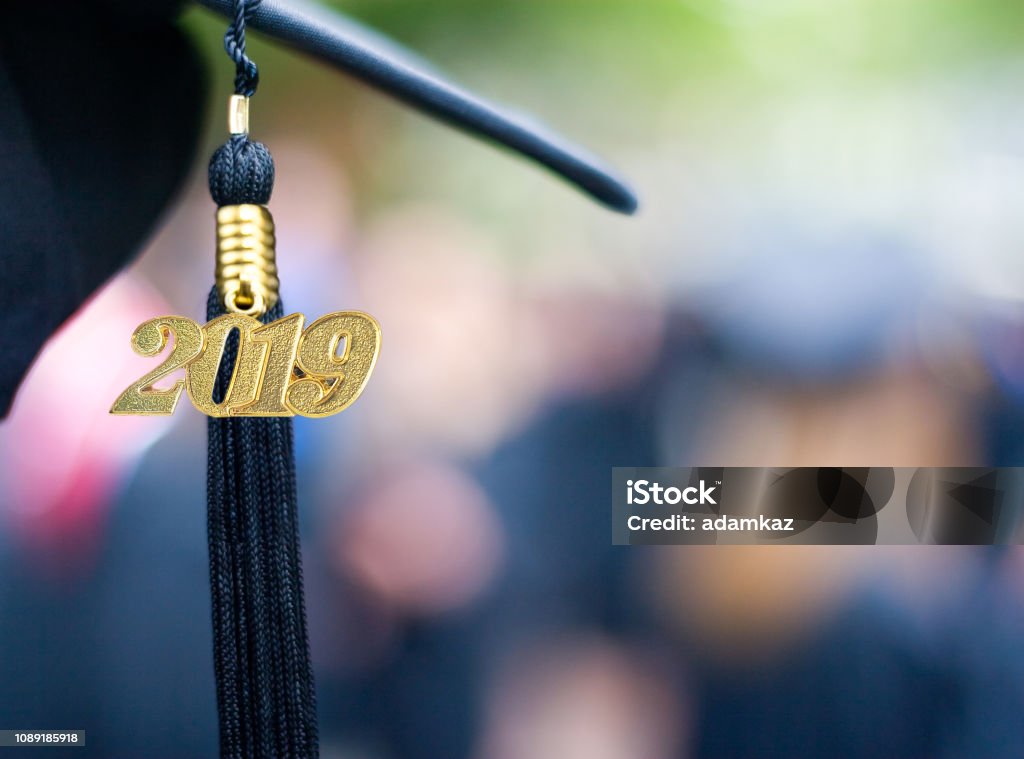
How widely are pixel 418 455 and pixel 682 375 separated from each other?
0.37 m

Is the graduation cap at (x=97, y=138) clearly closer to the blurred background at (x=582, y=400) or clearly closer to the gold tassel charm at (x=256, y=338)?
the blurred background at (x=582, y=400)

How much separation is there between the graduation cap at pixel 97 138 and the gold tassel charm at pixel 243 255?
0.89ft

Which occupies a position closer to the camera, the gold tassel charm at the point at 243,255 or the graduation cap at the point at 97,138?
the gold tassel charm at the point at 243,255

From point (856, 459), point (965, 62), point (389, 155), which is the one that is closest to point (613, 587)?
point (856, 459)

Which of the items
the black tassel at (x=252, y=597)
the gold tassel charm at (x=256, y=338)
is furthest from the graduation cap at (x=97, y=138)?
the black tassel at (x=252, y=597)

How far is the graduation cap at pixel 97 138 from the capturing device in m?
0.84

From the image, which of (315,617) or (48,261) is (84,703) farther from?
(48,261)

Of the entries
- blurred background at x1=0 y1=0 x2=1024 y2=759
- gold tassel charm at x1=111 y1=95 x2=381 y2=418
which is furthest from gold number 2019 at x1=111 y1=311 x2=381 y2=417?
blurred background at x1=0 y1=0 x2=1024 y2=759

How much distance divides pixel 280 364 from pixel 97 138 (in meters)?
0.53

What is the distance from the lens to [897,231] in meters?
0.89

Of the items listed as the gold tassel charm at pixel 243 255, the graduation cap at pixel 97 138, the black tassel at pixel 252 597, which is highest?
the graduation cap at pixel 97 138

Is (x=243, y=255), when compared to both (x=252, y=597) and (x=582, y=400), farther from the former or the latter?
(x=582, y=400)

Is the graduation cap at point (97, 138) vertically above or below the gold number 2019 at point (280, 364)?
above

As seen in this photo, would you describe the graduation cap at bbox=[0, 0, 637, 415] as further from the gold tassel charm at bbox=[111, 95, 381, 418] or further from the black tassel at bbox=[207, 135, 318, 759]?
the black tassel at bbox=[207, 135, 318, 759]
